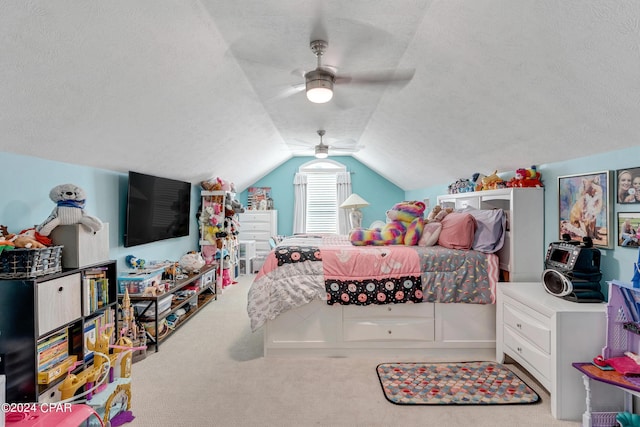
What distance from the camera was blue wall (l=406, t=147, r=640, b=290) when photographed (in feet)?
6.73

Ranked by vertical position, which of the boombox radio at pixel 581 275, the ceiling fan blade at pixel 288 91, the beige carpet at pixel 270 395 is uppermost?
the ceiling fan blade at pixel 288 91

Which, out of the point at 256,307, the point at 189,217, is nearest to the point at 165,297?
the point at 256,307

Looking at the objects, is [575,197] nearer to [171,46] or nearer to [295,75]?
[295,75]

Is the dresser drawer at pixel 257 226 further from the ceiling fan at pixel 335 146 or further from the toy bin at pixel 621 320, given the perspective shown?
the toy bin at pixel 621 320

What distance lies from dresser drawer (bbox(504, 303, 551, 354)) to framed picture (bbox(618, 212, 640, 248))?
714mm

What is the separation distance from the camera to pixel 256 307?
2.76 meters

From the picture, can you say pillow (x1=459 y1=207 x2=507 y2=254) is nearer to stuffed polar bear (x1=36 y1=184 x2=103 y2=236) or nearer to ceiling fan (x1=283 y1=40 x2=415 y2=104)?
ceiling fan (x1=283 y1=40 x2=415 y2=104)

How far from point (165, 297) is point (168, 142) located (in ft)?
4.83

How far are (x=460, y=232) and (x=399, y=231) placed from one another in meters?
0.57

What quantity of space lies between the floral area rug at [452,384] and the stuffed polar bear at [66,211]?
234cm

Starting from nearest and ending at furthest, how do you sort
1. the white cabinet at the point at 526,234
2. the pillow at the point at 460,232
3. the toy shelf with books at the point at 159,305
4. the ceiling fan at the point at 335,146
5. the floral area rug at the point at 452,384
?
the floral area rug at the point at 452,384, the white cabinet at the point at 526,234, the toy shelf with books at the point at 159,305, the pillow at the point at 460,232, the ceiling fan at the point at 335,146

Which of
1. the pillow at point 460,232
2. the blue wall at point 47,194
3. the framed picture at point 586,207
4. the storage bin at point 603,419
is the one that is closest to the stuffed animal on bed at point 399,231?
the pillow at point 460,232

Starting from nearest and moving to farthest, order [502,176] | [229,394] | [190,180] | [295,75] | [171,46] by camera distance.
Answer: [171,46] < [229,394] < [295,75] < [502,176] < [190,180]

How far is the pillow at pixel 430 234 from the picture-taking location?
318 centimetres
